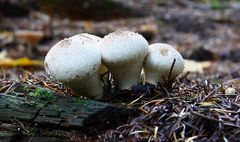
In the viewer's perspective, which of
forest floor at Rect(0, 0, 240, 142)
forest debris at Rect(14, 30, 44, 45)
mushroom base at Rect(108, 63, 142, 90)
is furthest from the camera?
forest debris at Rect(14, 30, 44, 45)

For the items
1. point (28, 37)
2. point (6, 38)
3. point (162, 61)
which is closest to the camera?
point (162, 61)

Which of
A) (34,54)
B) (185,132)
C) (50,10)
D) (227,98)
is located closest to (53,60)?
(185,132)

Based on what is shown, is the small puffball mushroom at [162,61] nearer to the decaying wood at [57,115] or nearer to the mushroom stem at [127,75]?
the mushroom stem at [127,75]

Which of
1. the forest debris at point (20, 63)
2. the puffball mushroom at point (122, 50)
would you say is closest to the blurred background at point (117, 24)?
the forest debris at point (20, 63)

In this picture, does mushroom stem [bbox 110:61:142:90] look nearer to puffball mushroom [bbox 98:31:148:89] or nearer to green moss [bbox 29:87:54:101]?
puffball mushroom [bbox 98:31:148:89]

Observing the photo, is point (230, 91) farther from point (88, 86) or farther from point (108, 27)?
point (108, 27)

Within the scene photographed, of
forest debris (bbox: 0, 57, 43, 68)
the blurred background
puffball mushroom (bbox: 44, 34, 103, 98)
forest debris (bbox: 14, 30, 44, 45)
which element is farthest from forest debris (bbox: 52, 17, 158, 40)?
puffball mushroom (bbox: 44, 34, 103, 98)

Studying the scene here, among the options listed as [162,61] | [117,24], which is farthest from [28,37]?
[162,61]

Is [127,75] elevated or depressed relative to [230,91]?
elevated
